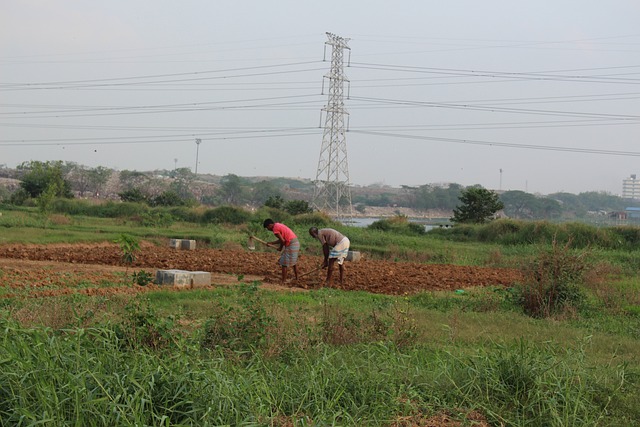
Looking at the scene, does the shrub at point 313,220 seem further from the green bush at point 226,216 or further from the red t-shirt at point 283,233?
the red t-shirt at point 283,233

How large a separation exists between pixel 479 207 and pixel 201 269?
95.5 ft

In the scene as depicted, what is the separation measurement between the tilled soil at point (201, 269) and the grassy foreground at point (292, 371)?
325cm

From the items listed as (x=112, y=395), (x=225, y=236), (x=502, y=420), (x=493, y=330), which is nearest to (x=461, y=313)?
(x=493, y=330)

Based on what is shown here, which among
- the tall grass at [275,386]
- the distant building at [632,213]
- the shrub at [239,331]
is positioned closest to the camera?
the tall grass at [275,386]

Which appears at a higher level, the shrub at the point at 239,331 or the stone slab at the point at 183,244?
the shrub at the point at 239,331

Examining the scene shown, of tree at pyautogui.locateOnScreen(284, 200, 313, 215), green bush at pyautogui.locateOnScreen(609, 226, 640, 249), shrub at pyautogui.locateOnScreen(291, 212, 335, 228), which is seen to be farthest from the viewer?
tree at pyautogui.locateOnScreen(284, 200, 313, 215)

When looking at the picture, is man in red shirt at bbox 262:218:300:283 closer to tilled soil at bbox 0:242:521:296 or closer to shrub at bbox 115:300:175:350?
tilled soil at bbox 0:242:521:296

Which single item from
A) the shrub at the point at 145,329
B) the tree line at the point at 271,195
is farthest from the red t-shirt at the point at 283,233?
the tree line at the point at 271,195

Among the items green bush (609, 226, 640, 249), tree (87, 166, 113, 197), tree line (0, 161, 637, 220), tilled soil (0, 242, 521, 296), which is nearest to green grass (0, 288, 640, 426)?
tilled soil (0, 242, 521, 296)

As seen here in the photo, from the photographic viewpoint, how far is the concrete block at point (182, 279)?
13810mm

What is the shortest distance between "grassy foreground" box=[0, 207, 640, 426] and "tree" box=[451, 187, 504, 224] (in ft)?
109

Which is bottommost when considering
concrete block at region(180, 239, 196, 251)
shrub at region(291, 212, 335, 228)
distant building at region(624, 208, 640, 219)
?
concrete block at region(180, 239, 196, 251)

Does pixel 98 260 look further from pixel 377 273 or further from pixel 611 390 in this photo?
pixel 611 390

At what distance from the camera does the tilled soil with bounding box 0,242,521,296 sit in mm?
13414
